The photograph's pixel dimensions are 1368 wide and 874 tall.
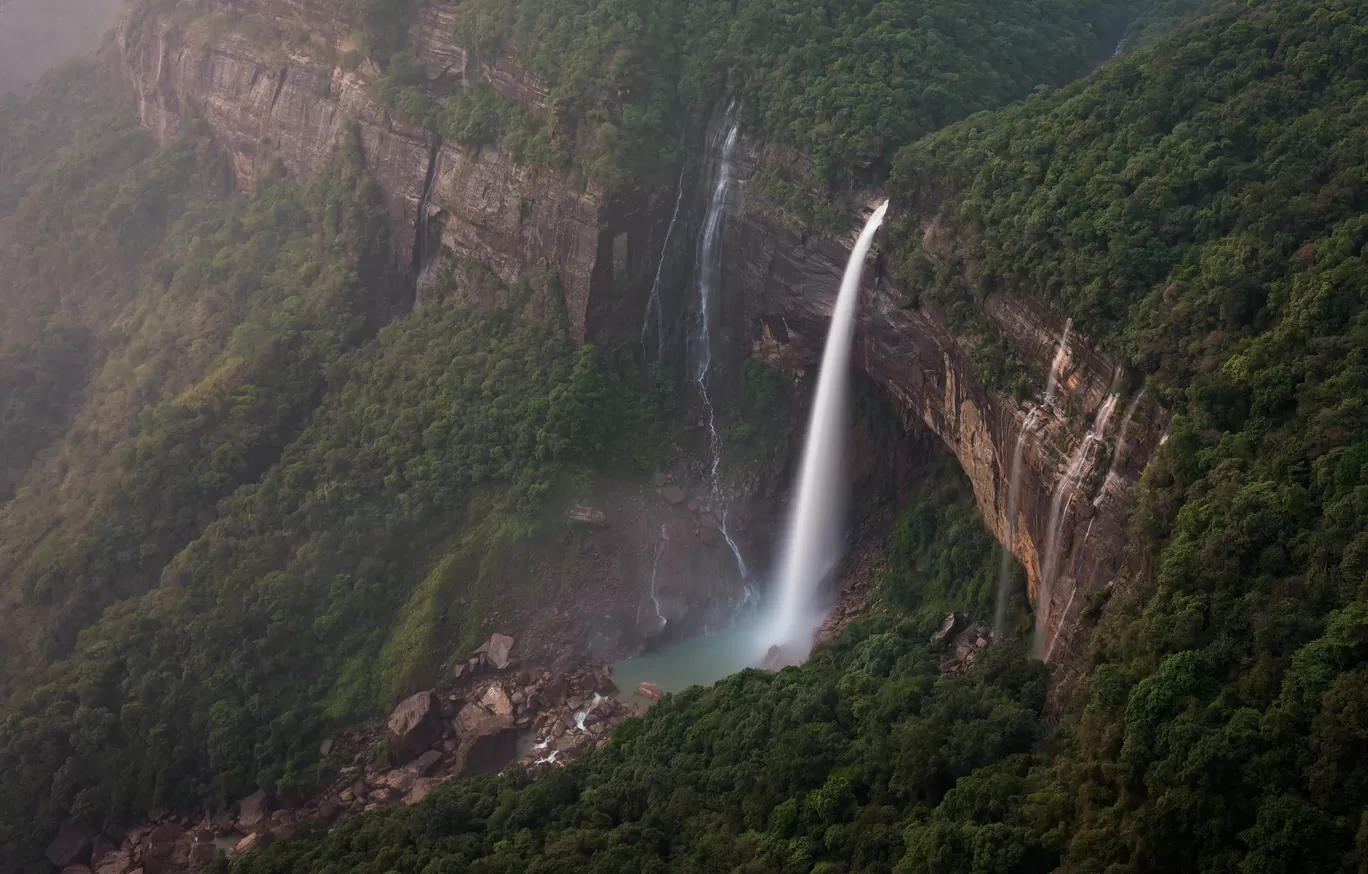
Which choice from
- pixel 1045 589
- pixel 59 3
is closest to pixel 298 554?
pixel 1045 589

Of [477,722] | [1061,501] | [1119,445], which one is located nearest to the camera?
[1119,445]

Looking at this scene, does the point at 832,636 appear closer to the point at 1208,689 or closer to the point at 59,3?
the point at 1208,689

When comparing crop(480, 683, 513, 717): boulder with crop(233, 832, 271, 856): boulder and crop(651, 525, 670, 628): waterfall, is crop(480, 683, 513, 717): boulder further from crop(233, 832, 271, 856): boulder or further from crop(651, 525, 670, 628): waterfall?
crop(233, 832, 271, 856): boulder

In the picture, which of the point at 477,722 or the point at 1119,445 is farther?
Answer: the point at 477,722

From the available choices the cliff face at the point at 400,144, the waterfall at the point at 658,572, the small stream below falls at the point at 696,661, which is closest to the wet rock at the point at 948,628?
the small stream below falls at the point at 696,661

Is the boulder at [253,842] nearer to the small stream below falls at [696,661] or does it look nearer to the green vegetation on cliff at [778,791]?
the green vegetation on cliff at [778,791]

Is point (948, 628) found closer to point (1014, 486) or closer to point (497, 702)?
point (1014, 486)

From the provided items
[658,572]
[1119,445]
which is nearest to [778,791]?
[1119,445]
